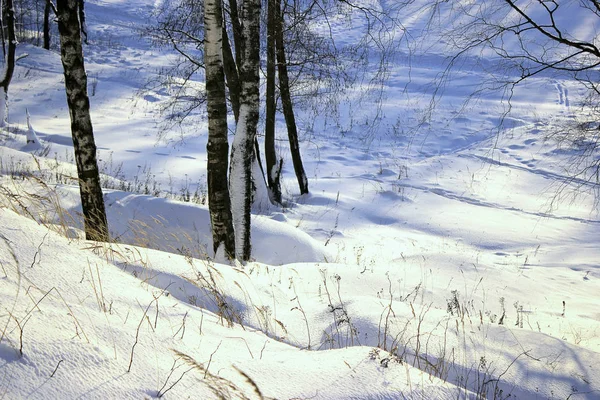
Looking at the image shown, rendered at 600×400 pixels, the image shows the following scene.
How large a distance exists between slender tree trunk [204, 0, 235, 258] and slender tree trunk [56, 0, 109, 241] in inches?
45.9

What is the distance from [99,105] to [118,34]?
37.2 ft

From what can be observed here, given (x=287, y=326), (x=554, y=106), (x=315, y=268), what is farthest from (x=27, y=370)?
(x=554, y=106)

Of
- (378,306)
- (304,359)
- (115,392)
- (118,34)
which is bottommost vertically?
(378,306)

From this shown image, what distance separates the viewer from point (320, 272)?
5.08 metres

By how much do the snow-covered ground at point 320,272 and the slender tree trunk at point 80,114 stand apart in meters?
0.34

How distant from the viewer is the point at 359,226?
899cm

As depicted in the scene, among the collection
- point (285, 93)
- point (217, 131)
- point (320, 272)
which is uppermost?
point (285, 93)

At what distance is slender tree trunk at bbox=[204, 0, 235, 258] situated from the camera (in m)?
4.59

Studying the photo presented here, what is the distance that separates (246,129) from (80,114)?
1.72 m

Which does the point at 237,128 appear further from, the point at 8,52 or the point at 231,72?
the point at 8,52

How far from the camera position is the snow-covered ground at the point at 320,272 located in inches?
77.1

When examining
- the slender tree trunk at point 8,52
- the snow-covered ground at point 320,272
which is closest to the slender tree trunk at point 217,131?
the snow-covered ground at point 320,272

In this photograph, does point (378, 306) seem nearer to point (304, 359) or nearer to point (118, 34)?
point (304, 359)

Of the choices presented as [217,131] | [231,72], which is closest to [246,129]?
[217,131]
